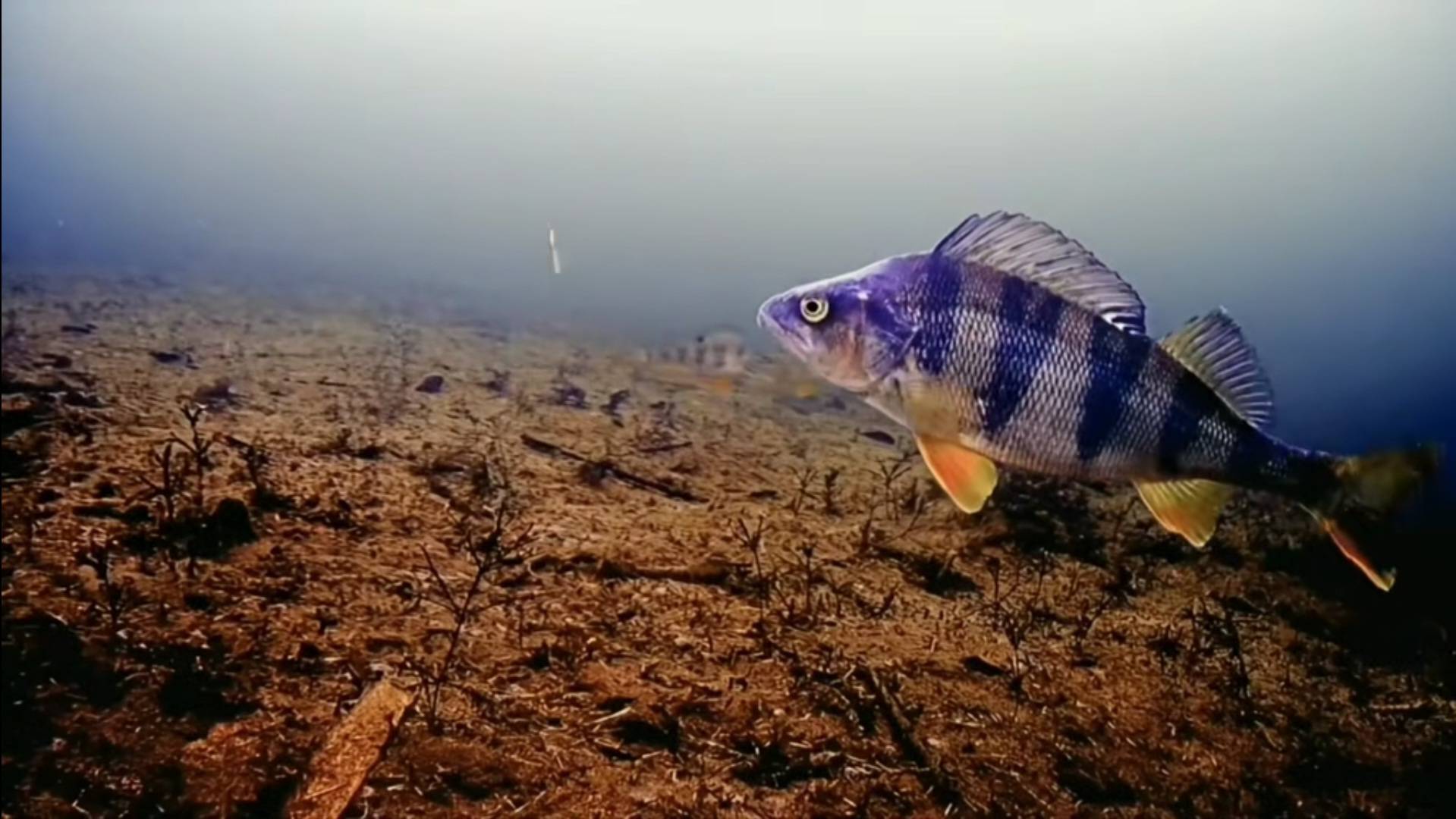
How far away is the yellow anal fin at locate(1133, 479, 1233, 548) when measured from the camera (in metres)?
2.90

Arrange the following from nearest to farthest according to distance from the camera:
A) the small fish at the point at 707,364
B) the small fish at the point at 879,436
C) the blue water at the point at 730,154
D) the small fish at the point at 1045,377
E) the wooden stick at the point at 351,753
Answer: the wooden stick at the point at 351,753 < the small fish at the point at 1045,377 < the small fish at the point at 879,436 < the small fish at the point at 707,364 < the blue water at the point at 730,154

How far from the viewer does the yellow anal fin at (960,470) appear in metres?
2.73

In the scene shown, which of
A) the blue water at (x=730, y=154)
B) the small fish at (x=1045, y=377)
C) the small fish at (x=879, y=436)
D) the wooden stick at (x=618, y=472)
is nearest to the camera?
the small fish at (x=1045, y=377)

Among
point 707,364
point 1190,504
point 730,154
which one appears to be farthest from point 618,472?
point 730,154

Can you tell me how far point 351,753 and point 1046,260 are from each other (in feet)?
9.87

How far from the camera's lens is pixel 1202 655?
162 inches

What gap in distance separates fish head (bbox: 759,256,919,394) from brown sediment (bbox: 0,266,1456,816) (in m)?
1.51

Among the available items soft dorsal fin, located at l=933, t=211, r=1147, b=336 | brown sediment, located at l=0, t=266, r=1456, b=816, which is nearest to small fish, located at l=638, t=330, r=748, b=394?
brown sediment, located at l=0, t=266, r=1456, b=816

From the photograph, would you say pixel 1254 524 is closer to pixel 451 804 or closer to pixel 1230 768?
pixel 1230 768

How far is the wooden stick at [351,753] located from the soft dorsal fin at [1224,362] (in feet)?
10.3

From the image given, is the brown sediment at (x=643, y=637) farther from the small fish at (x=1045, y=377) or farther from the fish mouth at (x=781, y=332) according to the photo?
the fish mouth at (x=781, y=332)

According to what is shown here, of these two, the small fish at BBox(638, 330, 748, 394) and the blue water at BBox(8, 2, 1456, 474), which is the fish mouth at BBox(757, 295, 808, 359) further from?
the blue water at BBox(8, 2, 1456, 474)

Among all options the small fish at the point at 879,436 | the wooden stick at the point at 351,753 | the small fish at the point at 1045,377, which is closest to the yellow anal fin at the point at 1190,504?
the small fish at the point at 1045,377

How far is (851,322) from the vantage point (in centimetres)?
279
